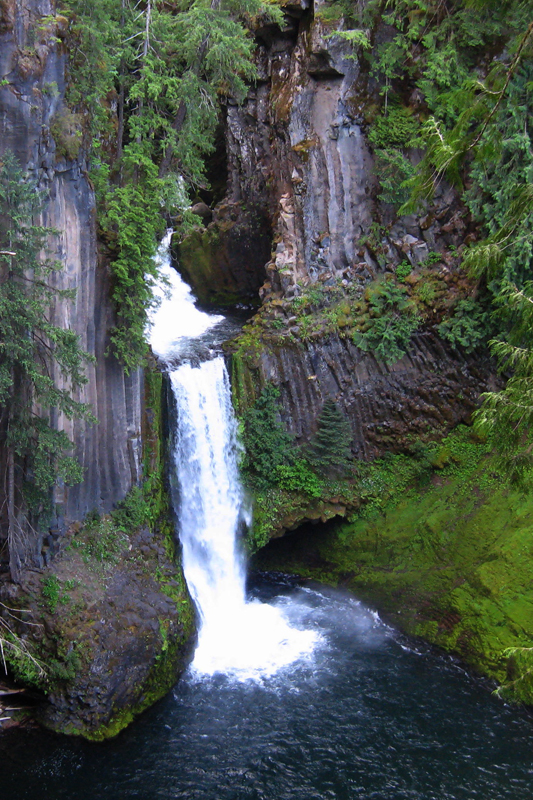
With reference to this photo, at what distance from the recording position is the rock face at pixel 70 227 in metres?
10.7

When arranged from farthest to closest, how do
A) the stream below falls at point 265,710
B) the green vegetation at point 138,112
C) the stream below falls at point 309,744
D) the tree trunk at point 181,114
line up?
the tree trunk at point 181,114 < the green vegetation at point 138,112 < the stream below falls at point 265,710 < the stream below falls at point 309,744

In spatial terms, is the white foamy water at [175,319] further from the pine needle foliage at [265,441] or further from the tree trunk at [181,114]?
the tree trunk at [181,114]

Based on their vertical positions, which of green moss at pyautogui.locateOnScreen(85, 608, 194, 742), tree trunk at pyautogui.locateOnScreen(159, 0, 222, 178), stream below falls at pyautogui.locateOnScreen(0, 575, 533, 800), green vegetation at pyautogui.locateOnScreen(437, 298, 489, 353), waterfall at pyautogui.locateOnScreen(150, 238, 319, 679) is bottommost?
stream below falls at pyautogui.locateOnScreen(0, 575, 533, 800)

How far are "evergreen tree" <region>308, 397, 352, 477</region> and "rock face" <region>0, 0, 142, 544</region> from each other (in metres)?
5.57

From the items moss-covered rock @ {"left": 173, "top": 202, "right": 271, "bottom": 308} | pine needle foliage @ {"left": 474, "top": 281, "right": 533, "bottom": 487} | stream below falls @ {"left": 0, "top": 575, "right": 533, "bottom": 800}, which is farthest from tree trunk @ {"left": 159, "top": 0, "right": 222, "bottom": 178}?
stream below falls @ {"left": 0, "top": 575, "right": 533, "bottom": 800}

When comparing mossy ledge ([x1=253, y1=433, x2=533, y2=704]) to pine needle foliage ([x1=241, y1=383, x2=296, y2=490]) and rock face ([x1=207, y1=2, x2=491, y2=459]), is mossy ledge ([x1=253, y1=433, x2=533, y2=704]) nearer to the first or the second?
rock face ([x1=207, y1=2, x2=491, y2=459])

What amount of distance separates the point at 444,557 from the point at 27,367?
11.7 meters

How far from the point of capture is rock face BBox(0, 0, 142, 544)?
10.7 meters

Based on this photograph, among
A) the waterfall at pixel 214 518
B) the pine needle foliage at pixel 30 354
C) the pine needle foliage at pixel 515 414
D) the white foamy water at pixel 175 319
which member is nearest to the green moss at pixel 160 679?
the waterfall at pixel 214 518

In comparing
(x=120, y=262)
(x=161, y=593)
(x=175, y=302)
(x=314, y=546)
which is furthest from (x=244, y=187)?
(x=161, y=593)

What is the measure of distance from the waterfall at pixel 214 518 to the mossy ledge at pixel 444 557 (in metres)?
2.31

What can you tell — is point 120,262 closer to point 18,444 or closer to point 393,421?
point 18,444

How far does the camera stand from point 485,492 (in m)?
16.2

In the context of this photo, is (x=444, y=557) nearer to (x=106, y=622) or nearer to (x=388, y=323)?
(x=388, y=323)
